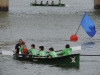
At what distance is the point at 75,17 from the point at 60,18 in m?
2.43

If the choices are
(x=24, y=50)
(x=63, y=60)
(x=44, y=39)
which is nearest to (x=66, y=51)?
(x=63, y=60)

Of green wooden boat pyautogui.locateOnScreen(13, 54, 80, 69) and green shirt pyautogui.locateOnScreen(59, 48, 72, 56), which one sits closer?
green wooden boat pyautogui.locateOnScreen(13, 54, 80, 69)

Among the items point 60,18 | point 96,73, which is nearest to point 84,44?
point 96,73

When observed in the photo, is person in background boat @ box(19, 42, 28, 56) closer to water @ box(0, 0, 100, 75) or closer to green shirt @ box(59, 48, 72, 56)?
water @ box(0, 0, 100, 75)

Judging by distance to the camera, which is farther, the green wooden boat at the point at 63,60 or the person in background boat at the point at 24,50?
the person in background boat at the point at 24,50

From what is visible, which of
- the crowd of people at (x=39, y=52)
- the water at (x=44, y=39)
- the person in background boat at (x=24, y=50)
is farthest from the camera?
the person in background boat at (x=24, y=50)

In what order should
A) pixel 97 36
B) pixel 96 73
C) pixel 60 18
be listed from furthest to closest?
pixel 60 18, pixel 97 36, pixel 96 73

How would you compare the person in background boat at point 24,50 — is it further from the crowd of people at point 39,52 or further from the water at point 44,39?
the water at point 44,39

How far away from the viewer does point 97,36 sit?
2057 inches

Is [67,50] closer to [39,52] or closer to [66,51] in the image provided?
[66,51]

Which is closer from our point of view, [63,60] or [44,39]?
[63,60]

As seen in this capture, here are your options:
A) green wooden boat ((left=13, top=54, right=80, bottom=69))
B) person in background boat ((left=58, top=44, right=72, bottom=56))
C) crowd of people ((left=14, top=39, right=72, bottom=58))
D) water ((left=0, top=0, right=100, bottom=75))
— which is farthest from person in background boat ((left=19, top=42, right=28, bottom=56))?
person in background boat ((left=58, top=44, right=72, bottom=56))

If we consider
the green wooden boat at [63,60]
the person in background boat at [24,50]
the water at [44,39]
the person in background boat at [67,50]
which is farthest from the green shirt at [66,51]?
the person in background boat at [24,50]

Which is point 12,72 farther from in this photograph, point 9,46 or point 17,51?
point 9,46
